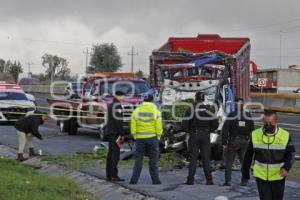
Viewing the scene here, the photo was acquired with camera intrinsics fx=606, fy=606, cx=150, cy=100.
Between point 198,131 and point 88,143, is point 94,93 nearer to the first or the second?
point 88,143

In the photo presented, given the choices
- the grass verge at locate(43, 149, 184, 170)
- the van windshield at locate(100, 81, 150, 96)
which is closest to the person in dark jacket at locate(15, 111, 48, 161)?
the grass verge at locate(43, 149, 184, 170)

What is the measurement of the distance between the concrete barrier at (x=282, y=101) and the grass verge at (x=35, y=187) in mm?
26269

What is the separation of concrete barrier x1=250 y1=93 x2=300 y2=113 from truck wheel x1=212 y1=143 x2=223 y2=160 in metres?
22.7

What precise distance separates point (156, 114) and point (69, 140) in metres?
8.94

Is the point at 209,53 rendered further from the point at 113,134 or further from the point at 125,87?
the point at 125,87

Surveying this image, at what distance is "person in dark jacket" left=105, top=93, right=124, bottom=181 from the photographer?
1174 cm

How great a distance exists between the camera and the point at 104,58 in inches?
3307

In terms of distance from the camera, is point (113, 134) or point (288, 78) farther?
point (288, 78)

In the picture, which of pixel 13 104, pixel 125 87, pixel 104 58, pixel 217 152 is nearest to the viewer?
pixel 217 152

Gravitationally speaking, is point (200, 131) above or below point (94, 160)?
above

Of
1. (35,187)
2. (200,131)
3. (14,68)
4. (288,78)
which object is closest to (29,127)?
(35,187)

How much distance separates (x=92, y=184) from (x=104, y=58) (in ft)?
240

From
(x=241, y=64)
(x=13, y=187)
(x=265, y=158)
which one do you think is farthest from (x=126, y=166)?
(x=265, y=158)

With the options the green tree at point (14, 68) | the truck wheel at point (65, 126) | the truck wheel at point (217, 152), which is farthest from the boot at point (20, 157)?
the green tree at point (14, 68)
